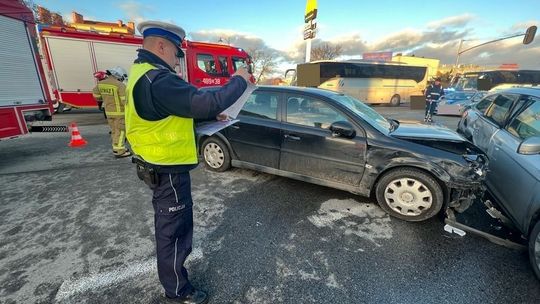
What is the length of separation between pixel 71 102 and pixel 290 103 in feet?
33.1

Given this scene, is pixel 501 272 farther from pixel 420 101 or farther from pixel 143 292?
pixel 420 101

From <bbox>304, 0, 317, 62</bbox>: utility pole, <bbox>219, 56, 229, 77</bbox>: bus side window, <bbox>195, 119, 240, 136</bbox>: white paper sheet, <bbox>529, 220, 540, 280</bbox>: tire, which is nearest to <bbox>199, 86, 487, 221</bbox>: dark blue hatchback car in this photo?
<bbox>529, 220, 540, 280</bbox>: tire

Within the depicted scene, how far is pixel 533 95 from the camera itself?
3168mm

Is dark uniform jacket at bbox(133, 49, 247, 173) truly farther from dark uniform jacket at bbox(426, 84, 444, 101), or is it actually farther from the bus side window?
dark uniform jacket at bbox(426, 84, 444, 101)

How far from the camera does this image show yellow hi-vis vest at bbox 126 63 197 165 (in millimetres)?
1547

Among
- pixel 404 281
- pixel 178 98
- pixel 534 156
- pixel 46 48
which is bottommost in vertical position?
pixel 404 281

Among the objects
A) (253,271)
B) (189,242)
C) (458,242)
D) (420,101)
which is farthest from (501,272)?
(420,101)

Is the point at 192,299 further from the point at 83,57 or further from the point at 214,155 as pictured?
the point at 83,57

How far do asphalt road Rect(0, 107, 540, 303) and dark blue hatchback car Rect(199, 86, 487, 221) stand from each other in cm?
33

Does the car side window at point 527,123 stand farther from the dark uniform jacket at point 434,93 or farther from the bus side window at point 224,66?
the bus side window at point 224,66

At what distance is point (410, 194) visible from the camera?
3.09 m

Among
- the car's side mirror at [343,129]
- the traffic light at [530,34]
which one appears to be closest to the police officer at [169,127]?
the car's side mirror at [343,129]

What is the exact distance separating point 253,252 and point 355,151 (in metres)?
1.79

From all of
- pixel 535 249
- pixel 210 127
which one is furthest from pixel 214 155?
pixel 535 249
